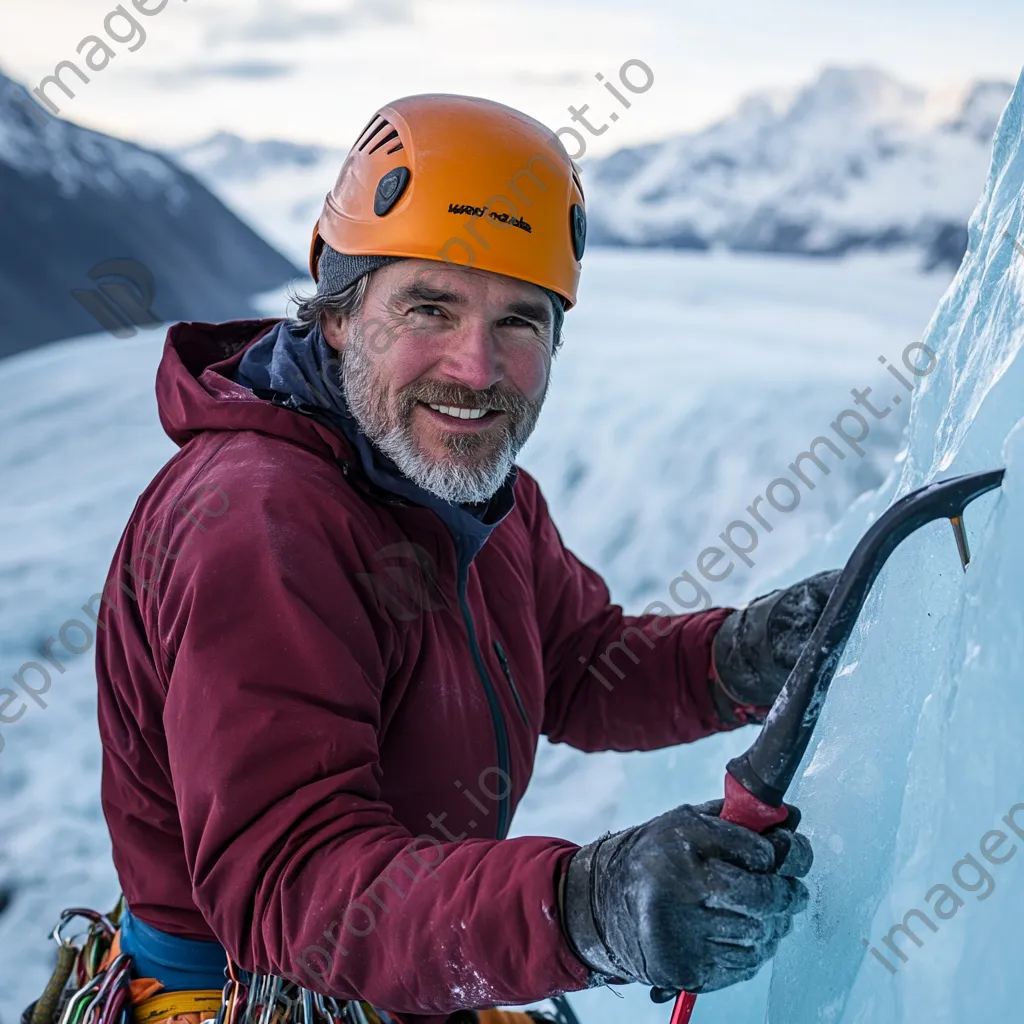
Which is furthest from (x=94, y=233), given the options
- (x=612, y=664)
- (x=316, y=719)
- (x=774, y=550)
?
(x=316, y=719)

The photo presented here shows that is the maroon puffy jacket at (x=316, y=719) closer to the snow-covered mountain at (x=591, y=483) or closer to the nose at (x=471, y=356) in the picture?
the nose at (x=471, y=356)

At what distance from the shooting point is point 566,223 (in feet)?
4.62

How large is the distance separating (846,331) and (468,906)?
5.79m

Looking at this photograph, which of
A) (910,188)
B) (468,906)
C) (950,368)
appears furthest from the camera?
(910,188)

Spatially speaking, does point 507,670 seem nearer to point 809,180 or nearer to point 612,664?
point 612,664

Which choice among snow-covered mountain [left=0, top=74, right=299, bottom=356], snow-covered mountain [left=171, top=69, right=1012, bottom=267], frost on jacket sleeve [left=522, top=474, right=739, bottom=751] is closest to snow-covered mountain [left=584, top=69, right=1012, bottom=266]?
snow-covered mountain [left=171, top=69, right=1012, bottom=267]

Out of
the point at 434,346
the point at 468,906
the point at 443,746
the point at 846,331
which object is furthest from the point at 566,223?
the point at 846,331

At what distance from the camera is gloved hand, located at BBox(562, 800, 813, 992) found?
0.82m

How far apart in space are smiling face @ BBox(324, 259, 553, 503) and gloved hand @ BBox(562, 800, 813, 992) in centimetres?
53

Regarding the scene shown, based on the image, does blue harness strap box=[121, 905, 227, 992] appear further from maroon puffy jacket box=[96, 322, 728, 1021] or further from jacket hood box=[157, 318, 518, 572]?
jacket hood box=[157, 318, 518, 572]

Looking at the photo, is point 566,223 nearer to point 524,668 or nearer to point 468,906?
point 524,668

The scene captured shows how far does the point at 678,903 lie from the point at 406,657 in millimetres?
464

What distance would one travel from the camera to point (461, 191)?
1.30 metres

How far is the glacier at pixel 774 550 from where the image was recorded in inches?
39.4
